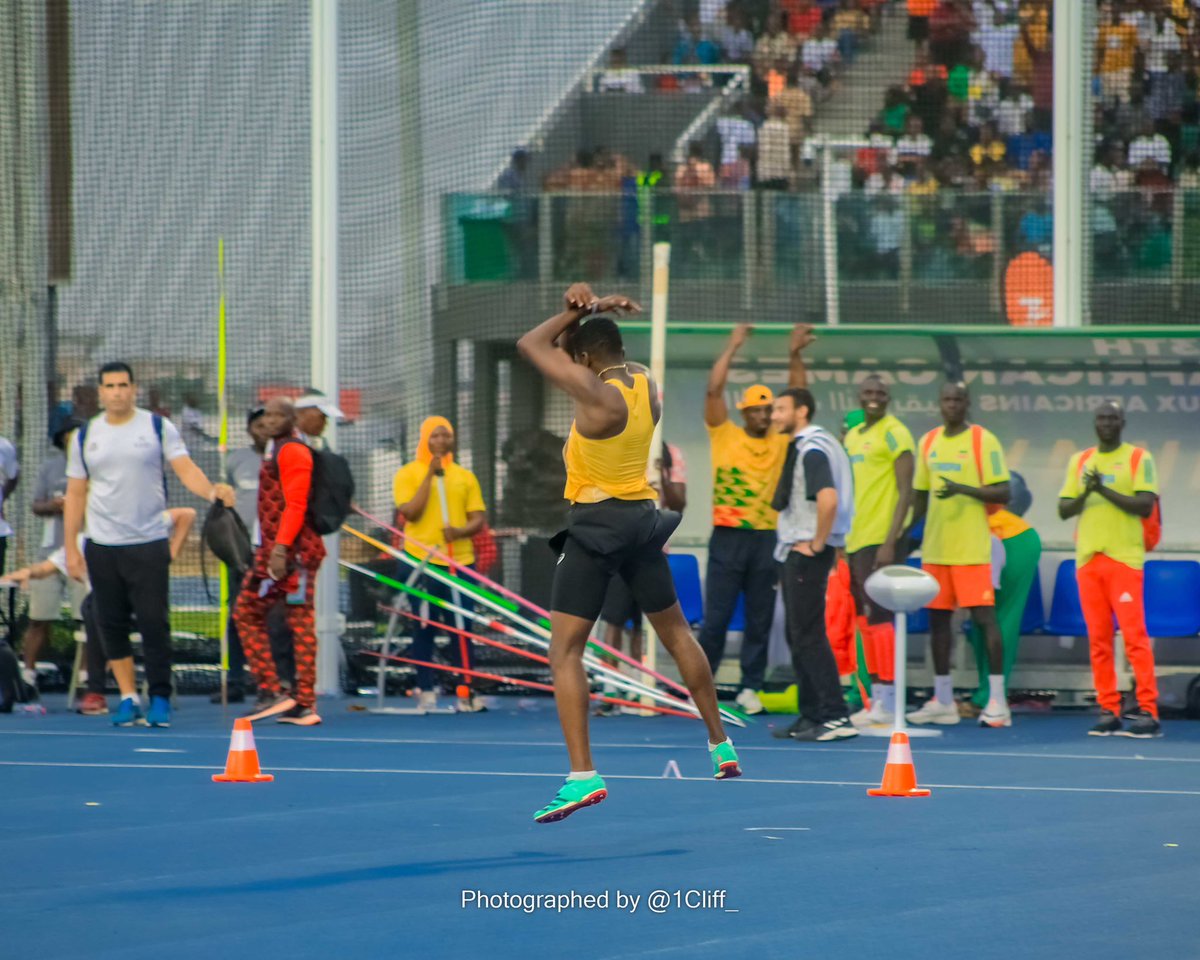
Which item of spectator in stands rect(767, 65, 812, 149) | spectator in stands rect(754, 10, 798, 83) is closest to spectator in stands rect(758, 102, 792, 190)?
spectator in stands rect(767, 65, 812, 149)

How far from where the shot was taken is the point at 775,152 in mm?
17422

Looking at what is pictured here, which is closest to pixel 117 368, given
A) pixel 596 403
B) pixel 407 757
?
pixel 407 757

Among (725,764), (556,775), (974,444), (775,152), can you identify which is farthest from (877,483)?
(775,152)

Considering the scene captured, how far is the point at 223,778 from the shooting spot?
8.99 meters

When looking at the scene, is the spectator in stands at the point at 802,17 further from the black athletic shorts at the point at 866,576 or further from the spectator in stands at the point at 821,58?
the black athletic shorts at the point at 866,576

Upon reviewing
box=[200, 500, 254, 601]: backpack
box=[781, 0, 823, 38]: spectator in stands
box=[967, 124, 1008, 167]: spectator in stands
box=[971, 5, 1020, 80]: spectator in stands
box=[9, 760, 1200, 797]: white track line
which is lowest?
box=[9, 760, 1200, 797]: white track line

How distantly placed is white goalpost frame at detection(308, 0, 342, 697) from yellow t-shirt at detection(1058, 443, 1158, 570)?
5.25m

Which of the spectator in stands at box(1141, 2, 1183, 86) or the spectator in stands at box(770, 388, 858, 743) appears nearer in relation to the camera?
the spectator in stands at box(770, 388, 858, 743)

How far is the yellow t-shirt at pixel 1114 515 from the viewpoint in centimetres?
1148

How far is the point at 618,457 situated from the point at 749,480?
16.0 feet

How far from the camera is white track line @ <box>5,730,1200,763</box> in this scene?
407 inches

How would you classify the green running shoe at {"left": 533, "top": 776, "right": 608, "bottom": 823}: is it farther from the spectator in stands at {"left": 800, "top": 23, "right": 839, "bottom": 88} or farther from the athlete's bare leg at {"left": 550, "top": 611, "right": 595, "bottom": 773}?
the spectator in stands at {"left": 800, "top": 23, "right": 839, "bottom": 88}

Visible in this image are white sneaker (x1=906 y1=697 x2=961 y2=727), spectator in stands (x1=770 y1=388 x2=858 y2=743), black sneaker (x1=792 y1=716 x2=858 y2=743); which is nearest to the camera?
spectator in stands (x1=770 y1=388 x2=858 y2=743)

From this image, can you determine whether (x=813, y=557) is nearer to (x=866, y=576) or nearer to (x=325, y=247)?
(x=866, y=576)
